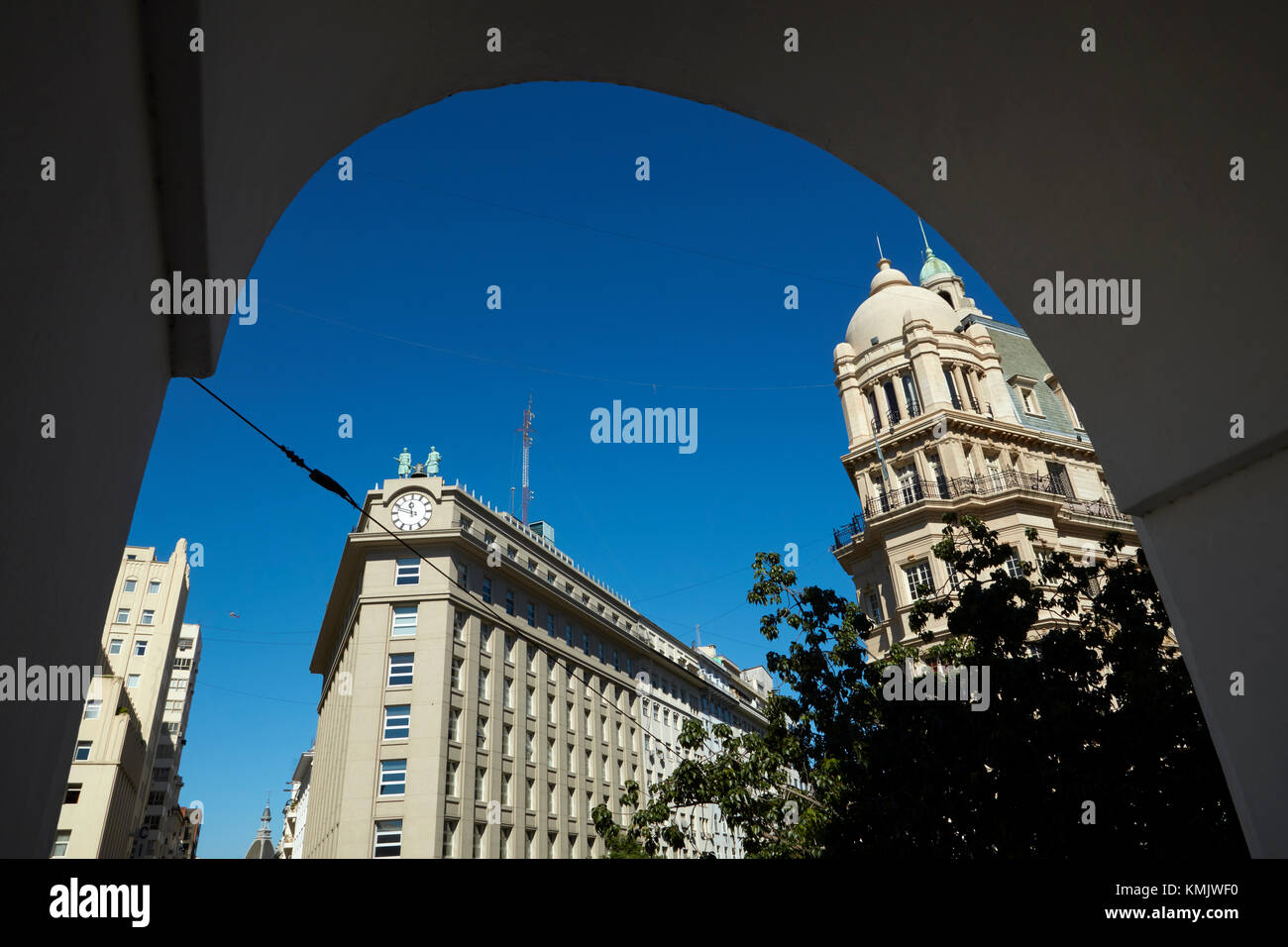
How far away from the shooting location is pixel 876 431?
125ft

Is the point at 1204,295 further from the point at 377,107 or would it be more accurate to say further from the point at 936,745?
the point at 936,745

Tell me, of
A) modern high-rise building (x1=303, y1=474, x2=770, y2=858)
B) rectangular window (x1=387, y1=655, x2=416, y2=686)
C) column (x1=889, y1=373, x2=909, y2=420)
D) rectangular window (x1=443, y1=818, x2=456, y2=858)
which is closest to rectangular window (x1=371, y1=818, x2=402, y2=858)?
modern high-rise building (x1=303, y1=474, x2=770, y2=858)

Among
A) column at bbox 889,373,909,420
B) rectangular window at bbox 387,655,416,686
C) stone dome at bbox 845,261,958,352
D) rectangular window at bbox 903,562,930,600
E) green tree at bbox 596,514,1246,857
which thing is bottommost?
green tree at bbox 596,514,1246,857

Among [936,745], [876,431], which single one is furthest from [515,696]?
[936,745]

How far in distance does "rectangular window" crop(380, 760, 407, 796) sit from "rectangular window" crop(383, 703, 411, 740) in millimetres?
1285

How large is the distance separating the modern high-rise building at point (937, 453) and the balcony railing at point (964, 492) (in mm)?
57

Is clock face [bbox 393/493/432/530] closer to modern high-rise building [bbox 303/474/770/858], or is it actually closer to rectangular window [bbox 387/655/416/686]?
modern high-rise building [bbox 303/474/770/858]

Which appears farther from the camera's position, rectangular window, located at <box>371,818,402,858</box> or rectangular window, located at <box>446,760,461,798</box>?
rectangular window, located at <box>446,760,461,798</box>

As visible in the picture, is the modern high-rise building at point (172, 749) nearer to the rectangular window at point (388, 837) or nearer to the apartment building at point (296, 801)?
the apartment building at point (296, 801)

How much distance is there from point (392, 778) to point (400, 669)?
6043 mm

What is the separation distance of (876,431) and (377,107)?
120ft

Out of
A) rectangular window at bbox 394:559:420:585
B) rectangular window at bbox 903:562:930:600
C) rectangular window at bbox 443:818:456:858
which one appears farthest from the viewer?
rectangular window at bbox 394:559:420:585

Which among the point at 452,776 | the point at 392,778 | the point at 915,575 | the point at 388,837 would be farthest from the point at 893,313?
the point at 388,837

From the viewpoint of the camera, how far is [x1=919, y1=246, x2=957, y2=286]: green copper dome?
47.4 m
